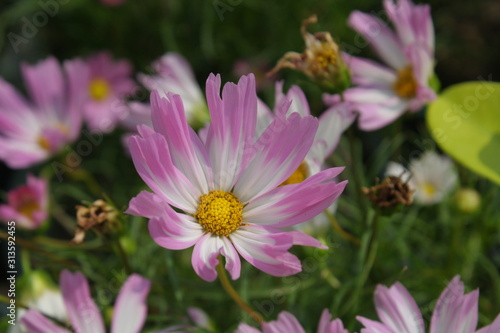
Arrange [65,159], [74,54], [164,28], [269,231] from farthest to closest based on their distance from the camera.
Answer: [74,54]
[164,28]
[65,159]
[269,231]

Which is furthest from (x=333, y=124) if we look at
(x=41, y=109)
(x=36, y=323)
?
(x=41, y=109)

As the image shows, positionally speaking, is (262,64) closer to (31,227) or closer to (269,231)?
(31,227)

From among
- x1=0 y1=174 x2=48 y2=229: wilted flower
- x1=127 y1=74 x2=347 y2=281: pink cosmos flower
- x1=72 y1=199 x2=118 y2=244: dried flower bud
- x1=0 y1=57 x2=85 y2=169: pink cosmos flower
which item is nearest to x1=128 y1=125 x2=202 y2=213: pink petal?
x1=127 y1=74 x2=347 y2=281: pink cosmos flower

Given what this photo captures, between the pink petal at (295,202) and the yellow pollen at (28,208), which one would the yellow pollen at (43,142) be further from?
the pink petal at (295,202)

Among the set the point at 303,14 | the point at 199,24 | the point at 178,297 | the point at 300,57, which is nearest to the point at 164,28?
the point at 199,24

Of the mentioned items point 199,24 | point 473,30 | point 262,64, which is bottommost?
point 473,30

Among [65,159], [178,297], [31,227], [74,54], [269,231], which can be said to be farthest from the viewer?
[74,54]

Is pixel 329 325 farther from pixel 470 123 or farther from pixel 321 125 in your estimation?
pixel 470 123
